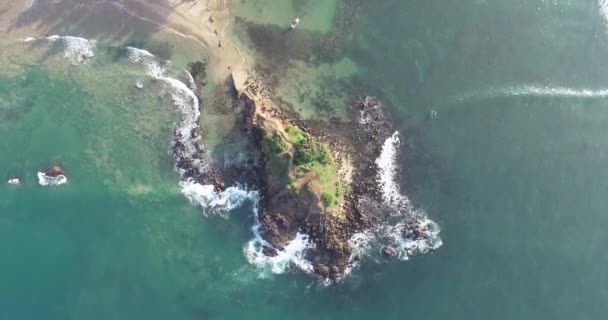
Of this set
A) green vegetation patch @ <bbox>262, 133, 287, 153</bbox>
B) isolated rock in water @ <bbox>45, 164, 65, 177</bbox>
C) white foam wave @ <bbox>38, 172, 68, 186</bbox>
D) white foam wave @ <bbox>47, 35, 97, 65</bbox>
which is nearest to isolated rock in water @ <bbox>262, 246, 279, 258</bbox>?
green vegetation patch @ <bbox>262, 133, 287, 153</bbox>

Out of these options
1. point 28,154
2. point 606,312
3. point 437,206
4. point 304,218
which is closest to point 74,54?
point 28,154

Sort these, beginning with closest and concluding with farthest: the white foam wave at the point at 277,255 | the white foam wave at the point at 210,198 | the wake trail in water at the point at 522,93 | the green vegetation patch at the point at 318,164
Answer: the green vegetation patch at the point at 318,164
the white foam wave at the point at 277,255
the white foam wave at the point at 210,198
the wake trail in water at the point at 522,93

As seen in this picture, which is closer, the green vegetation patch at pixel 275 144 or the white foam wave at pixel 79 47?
the green vegetation patch at pixel 275 144

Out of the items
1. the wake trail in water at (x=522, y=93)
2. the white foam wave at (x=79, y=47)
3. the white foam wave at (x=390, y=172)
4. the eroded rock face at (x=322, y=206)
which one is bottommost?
the white foam wave at (x=79, y=47)

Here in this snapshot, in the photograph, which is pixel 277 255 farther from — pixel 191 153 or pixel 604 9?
pixel 604 9

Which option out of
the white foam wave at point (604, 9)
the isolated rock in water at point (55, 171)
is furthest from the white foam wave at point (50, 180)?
the white foam wave at point (604, 9)

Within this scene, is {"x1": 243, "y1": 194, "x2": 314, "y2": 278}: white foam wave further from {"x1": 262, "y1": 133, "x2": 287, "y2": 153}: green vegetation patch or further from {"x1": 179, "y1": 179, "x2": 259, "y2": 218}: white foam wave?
{"x1": 262, "y1": 133, "x2": 287, "y2": 153}: green vegetation patch

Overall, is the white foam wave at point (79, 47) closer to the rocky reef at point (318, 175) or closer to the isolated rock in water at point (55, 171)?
the isolated rock in water at point (55, 171)
